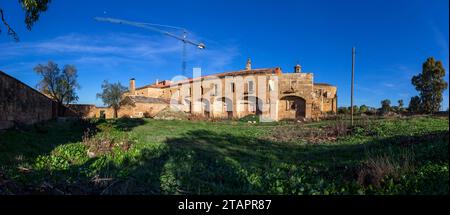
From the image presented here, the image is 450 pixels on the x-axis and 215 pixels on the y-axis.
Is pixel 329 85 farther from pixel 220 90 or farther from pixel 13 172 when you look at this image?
pixel 13 172

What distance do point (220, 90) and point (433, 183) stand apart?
109 ft

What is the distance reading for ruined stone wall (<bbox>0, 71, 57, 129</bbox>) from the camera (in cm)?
1288

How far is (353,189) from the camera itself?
5.11 m

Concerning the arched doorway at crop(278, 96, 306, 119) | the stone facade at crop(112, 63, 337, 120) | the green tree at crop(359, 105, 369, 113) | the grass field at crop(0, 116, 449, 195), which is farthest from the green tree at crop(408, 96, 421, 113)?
the grass field at crop(0, 116, 449, 195)

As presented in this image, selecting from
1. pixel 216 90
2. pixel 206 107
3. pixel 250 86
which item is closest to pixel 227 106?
pixel 216 90

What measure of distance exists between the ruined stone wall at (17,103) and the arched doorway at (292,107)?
75.5ft

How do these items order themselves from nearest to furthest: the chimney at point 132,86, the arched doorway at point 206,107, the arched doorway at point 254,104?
1. the arched doorway at point 254,104
2. the arched doorway at point 206,107
3. the chimney at point 132,86

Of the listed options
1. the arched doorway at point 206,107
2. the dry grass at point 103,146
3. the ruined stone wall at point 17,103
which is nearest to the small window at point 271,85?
the arched doorway at point 206,107

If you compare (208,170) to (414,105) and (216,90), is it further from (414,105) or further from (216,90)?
(414,105)

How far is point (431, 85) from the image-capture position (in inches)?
1217

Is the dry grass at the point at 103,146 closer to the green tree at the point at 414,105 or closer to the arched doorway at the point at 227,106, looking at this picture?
the arched doorway at the point at 227,106

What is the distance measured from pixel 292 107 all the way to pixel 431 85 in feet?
48.7

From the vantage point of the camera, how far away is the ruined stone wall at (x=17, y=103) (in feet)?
42.2
